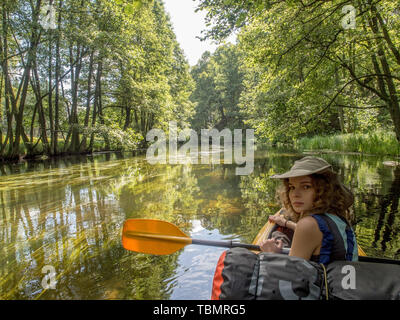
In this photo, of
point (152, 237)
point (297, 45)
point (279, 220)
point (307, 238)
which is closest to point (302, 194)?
point (307, 238)

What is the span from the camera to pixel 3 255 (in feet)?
9.12

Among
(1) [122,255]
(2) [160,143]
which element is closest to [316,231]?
(1) [122,255]

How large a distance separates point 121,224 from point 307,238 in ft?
9.69

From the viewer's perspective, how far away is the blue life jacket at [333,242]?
4.31 feet

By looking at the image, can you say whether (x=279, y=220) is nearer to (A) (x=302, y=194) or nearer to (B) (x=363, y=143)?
(A) (x=302, y=194)

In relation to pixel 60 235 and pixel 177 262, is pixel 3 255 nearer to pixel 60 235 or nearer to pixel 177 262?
pixel 60 235

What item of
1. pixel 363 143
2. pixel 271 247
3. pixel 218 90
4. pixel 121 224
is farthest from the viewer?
pixel 218 90

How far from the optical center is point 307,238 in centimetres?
135

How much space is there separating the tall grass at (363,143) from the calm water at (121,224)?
336cm

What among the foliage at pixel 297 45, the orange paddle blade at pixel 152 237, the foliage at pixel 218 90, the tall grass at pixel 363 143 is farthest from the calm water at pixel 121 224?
the foliage at pixel 218 90

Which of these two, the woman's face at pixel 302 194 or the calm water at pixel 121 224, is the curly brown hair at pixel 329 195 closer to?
the woman's face at pixel 302 194

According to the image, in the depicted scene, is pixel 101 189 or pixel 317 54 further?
pixel 101 189
